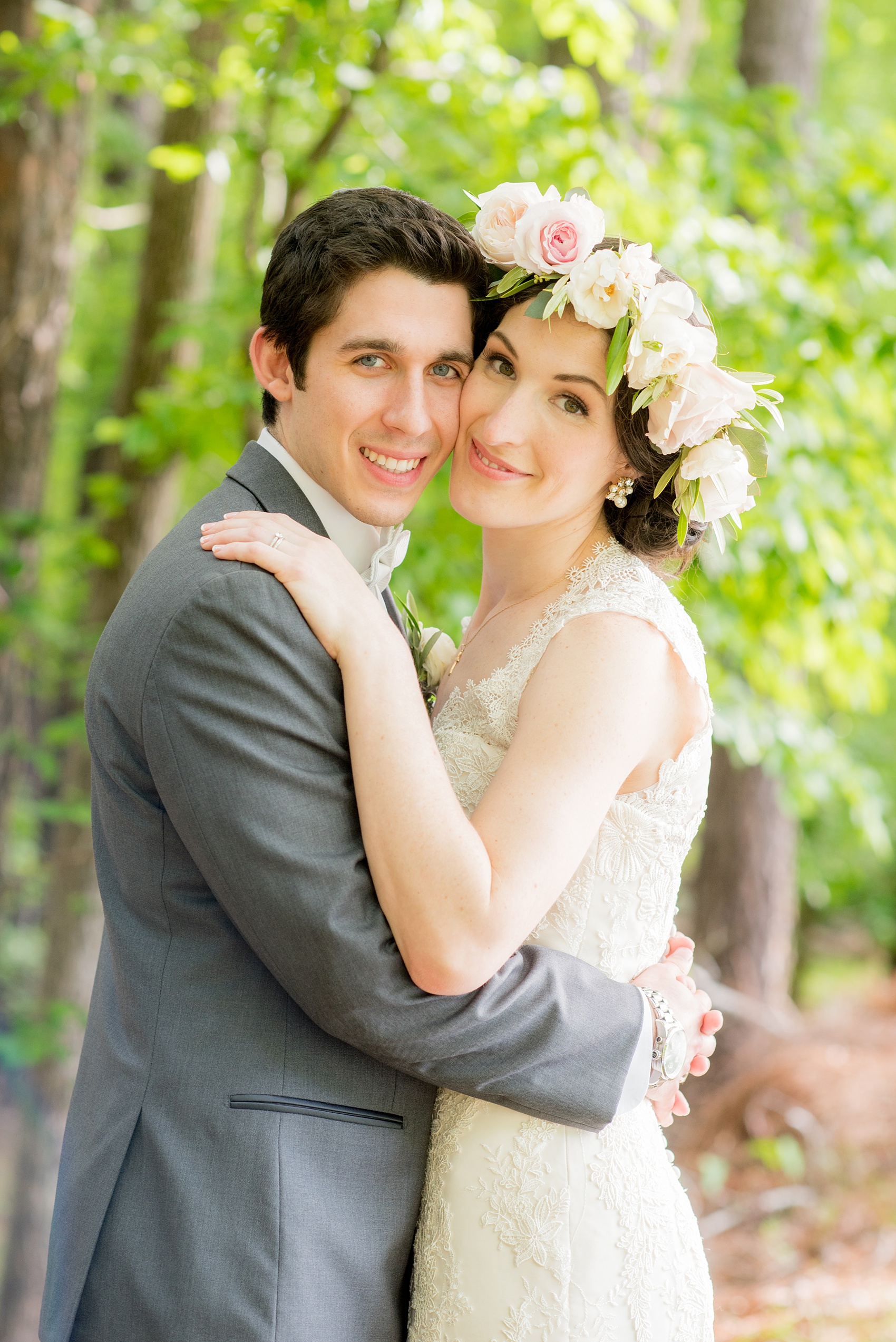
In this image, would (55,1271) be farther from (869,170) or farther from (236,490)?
(869,170)

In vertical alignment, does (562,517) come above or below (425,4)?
below

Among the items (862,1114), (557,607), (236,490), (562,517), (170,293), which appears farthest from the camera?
(862,1114)

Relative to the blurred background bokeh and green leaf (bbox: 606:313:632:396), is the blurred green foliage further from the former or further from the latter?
green leaf (bbox: 606:313:632:396)

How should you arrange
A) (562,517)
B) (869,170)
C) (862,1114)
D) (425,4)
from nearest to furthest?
(562,517)
(425,4)
(869,170)
(862,1114)

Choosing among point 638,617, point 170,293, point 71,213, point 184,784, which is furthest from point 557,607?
point 170,293

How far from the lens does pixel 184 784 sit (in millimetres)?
1689

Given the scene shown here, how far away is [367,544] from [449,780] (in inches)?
22.0

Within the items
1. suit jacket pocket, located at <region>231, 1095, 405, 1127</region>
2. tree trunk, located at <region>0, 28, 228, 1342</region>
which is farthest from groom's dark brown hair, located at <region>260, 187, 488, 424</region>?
tree trunk, located at <region>0, 28, 228, 1342</region>

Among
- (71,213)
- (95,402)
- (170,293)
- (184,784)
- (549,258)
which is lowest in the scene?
(95,402)

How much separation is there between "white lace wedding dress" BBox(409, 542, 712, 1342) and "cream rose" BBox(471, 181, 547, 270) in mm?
600

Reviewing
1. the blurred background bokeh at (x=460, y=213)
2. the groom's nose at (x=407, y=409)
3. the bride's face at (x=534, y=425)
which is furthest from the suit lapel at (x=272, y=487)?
the blurred background bokeh at (x=460, y=213)

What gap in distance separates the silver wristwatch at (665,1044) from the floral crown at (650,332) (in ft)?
2.76

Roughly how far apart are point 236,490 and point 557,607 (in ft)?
1.96

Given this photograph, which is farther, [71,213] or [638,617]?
[71,213]
